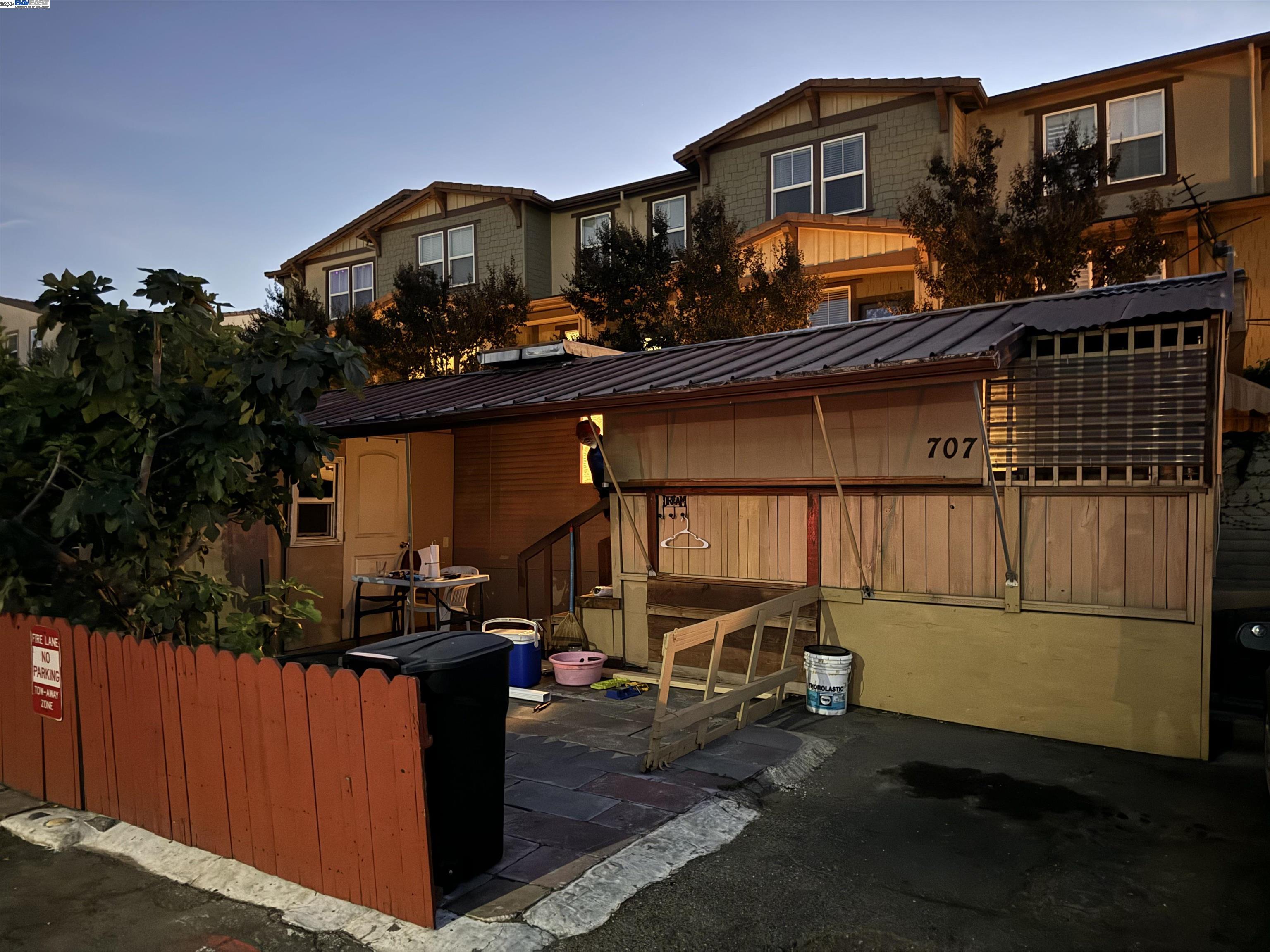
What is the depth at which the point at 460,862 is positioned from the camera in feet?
14.3

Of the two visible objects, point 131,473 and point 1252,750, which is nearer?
point 131,473

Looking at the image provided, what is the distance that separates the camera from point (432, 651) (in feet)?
14.6

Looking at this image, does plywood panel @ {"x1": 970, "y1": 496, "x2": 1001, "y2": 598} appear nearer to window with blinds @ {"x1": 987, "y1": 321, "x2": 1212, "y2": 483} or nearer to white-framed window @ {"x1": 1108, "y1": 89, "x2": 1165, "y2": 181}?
window with blinds @ {"x1": 987, "y1": 321, "x2": 1212, "y2": 483}

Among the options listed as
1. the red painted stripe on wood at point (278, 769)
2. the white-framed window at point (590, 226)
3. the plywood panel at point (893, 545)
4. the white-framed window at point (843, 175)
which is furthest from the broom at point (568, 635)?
the white-framed window at point (590, 226)

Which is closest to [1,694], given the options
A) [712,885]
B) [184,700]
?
[184,700]

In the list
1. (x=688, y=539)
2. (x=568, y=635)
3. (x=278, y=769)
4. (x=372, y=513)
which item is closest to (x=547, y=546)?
(x=568, y=635)

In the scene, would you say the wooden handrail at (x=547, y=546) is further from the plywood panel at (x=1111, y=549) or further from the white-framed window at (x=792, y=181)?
the white-framed window at (x=792, y=181)

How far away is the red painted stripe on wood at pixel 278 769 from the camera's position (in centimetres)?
442

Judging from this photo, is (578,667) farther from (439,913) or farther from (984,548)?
(439,913)

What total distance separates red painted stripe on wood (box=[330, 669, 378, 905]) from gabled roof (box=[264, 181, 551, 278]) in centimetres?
1760

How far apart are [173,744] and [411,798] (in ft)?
6.44

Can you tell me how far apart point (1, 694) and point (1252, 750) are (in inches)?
367

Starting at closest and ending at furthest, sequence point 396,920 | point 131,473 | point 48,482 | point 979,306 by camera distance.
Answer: point 396,920, point 48,482, point 131,473, point 979,306

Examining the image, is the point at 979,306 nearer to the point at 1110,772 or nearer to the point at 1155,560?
the point at 1155,560
